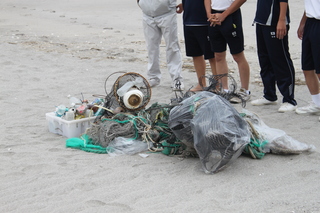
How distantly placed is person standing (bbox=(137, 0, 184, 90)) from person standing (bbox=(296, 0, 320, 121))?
1.81 meters

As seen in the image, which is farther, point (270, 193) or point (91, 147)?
point (91, 147)

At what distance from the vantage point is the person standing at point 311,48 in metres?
4.80

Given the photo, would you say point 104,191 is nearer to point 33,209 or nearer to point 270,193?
point 33,209

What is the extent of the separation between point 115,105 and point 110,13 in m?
10.9

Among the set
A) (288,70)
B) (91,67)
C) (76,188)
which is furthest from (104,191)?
(91,67)

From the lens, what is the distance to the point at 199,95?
3.97 metres

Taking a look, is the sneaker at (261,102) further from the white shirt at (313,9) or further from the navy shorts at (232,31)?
the white shirt at (313,9)

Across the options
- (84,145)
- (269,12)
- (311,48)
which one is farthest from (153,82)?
(84,145)

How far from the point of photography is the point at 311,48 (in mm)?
4934

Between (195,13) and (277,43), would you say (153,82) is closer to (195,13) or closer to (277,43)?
(195,13)

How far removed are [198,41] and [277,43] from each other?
1.27 m

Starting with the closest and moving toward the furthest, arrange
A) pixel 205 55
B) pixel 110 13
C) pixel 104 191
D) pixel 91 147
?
pixel 104 191
pixel 91 147
pixel 205 55
pixel 110 13

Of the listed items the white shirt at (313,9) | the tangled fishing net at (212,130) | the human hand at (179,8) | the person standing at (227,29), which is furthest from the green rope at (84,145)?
the human hand at (179,8)

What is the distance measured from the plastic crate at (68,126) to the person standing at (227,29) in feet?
6.20
